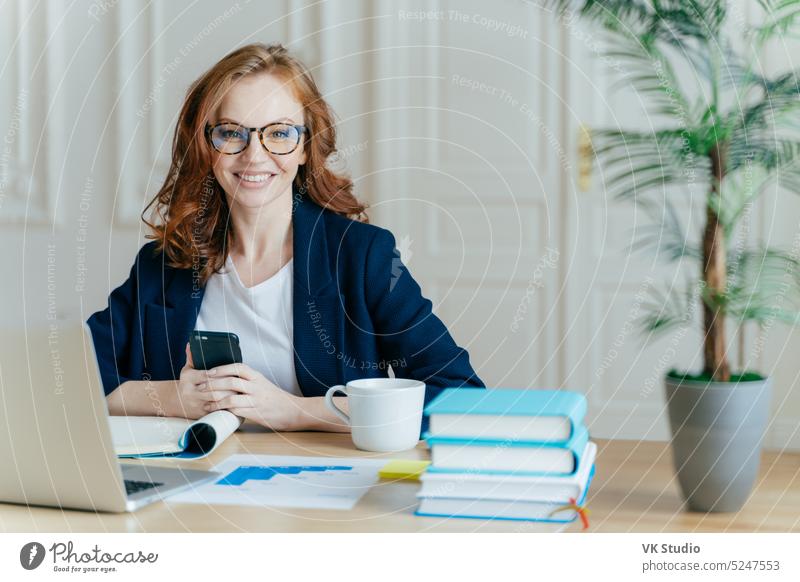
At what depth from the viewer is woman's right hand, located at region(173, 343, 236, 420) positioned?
4.30 ft

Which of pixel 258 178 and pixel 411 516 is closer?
pixel 411 516

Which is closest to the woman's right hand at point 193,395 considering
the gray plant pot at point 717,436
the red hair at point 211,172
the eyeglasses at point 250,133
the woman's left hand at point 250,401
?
the woman's left hand at point 250,401

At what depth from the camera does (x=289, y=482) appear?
0.96 metres

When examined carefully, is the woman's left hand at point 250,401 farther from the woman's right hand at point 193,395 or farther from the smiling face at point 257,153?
the smiling face at point 257,153

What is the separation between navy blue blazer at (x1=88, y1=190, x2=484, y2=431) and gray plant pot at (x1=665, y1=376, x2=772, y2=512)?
27.0 inches

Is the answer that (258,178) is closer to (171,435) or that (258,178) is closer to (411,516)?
(171,435)

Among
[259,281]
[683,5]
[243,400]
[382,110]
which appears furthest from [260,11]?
[683,5]

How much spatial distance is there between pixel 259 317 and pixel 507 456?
891mm

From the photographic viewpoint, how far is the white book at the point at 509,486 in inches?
33.1

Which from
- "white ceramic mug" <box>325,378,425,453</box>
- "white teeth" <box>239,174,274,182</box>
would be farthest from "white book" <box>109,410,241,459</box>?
"white teeth" <box>239,174,274,182</box>

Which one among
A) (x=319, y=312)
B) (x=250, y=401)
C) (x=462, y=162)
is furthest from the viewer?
(x=462, y=162)

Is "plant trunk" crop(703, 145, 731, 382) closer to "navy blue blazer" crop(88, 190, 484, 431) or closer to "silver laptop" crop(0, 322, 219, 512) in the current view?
"silver laptop" crop(0, 322, 219, 512)

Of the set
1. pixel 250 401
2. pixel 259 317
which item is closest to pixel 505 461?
pixel 250 401

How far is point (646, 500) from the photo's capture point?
911 mm
